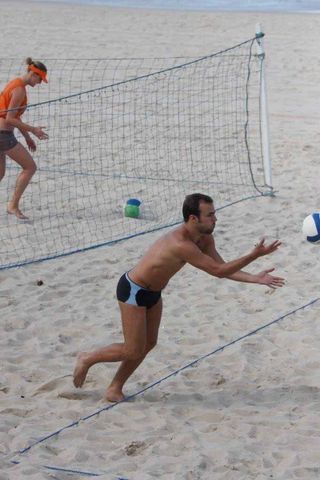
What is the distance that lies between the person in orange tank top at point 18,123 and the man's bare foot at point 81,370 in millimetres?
3374

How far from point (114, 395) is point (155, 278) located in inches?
28.9

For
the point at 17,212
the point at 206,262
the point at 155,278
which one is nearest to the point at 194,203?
the point at 206,262

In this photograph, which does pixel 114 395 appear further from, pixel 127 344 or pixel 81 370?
pixel 127 344

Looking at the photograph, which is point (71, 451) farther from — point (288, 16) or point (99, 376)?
point (288, 16)

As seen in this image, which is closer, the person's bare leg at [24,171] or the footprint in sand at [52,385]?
the footprint in sand at [52,385]

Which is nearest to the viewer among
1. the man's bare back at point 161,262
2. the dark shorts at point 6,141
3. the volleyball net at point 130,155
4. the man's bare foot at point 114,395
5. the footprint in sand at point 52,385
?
the man's bare back at point 161,262

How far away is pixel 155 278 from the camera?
584 centimetres

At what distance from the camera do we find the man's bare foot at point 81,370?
238 inches

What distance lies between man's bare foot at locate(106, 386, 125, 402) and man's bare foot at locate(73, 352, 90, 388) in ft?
0.55

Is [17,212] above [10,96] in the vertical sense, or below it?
below

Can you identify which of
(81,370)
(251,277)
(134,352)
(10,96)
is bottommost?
(81,370)

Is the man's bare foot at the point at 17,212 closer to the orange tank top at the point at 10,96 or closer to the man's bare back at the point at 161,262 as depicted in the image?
the orange tank top at the point at 10,96

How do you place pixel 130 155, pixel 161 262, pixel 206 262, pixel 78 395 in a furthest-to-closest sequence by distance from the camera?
pixel 130 155
pixel 78 395
pixel 161 262
pixel 206 262

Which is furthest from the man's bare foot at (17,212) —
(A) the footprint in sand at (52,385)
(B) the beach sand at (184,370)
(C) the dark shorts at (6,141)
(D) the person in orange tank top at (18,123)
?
(A) the footprint in sand at (52,385)
